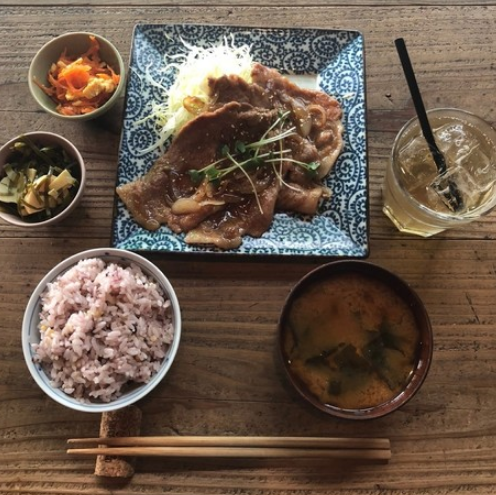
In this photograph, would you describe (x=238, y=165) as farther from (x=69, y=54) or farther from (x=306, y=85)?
(x=69, y=54)

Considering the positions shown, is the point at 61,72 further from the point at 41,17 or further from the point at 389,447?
the point at 389,447

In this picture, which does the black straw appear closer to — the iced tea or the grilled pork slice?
the iced tea

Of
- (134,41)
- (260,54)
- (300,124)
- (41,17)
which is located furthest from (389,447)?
(41,17)

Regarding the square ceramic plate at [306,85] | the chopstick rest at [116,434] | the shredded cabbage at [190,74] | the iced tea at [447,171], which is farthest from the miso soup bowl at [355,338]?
the shredded cabbage at [190,74]

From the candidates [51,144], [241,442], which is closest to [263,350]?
[241,442]

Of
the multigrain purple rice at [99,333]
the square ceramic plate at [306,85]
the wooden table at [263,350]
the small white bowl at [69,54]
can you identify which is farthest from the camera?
the small white bowl at [69,54]

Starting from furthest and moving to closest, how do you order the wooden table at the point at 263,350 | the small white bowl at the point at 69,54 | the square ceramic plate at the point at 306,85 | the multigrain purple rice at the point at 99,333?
the small white bowl at the point at 69,54 < the square ceramic plate at the point at 306,85 < the wooden table at the point at 263,350 < the multigrain purple rice at the point at 99,333

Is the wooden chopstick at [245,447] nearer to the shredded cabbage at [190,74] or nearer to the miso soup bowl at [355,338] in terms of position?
the miso soup bowl at [355,338]
